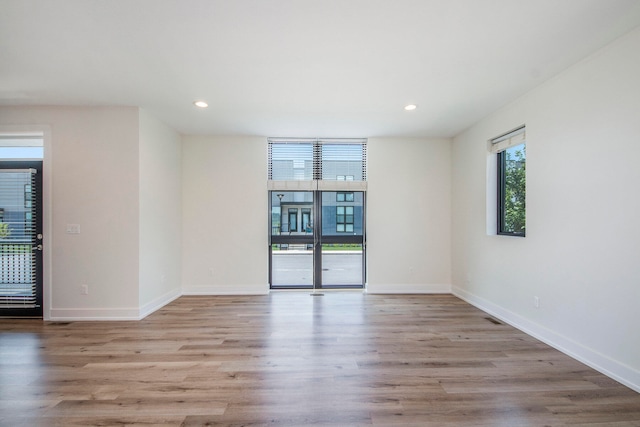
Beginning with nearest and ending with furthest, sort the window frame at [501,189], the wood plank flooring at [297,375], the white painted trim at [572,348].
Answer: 1. the wood plank flooring at [297,375]
2. the white painted trim at [572,348]
3. the window frame at [501,189]

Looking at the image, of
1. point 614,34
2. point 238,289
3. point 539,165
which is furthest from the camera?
point 238,289

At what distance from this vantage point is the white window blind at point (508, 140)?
3428 mm

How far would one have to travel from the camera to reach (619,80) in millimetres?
2314

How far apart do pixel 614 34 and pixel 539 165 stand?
4.14 feet

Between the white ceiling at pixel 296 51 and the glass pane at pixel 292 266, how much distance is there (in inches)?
98.8

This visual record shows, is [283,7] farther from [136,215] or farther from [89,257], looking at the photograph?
[89,257]

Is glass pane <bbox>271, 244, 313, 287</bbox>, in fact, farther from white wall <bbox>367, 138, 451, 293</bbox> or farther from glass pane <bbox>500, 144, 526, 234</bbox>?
glass pane <bbox>500, 144, 526, 234</bbox>

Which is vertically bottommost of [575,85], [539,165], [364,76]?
[539,165]

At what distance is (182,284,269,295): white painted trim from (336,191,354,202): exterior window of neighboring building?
207cm

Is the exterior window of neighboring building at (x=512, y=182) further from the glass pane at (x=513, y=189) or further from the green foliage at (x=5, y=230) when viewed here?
the green foliage at (x=5, y=230)

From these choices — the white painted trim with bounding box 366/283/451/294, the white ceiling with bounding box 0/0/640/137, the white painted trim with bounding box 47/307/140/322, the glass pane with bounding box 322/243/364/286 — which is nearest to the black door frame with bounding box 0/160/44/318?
the white painted trim with bounding box 47/307/140/322

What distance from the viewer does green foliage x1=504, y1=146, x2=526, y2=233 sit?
3559mm

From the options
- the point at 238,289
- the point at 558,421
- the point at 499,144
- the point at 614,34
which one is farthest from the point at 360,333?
the point at 614,34

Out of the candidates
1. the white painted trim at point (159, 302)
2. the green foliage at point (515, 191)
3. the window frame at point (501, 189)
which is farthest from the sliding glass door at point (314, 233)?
the green foliage at point (515, 191)
